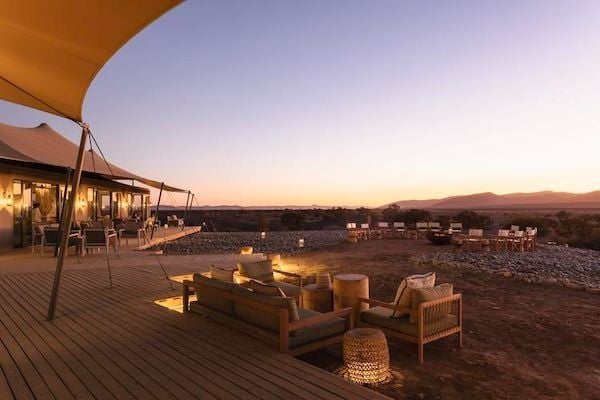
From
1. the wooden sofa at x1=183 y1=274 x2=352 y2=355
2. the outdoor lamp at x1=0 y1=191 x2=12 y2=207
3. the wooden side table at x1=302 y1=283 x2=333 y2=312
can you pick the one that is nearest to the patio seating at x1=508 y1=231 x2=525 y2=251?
the wooden side table at x1=302 y1=283 x2=333 y2=312

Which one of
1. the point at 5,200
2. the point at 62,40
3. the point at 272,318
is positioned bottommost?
the point at 272,318

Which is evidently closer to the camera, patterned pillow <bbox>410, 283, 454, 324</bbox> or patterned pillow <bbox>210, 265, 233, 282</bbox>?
patterned pillow <bbox>410, 283, 454, 324</bbox>

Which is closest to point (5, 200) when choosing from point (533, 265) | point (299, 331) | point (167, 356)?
point (167, 356)

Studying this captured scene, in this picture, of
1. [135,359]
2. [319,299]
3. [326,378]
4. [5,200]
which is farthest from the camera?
[5,200]

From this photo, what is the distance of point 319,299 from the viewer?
555cm

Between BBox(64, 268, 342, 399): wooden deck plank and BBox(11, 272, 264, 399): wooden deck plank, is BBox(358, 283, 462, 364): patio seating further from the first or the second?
BBox(11, 272, 264, 399): wooden deck plank

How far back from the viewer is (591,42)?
11.6 metres

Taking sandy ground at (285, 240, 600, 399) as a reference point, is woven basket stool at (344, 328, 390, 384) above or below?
above

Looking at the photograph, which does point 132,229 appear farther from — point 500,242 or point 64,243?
point 500,242

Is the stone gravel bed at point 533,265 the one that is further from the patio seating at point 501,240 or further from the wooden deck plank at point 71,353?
the wooden deck plank at point 71,353

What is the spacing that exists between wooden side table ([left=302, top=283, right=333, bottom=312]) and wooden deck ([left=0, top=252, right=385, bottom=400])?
1769 millimetres

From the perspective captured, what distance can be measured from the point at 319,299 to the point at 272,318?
6.80ft

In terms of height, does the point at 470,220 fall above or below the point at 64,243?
below

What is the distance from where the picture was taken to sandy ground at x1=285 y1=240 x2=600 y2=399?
3.47 meters
